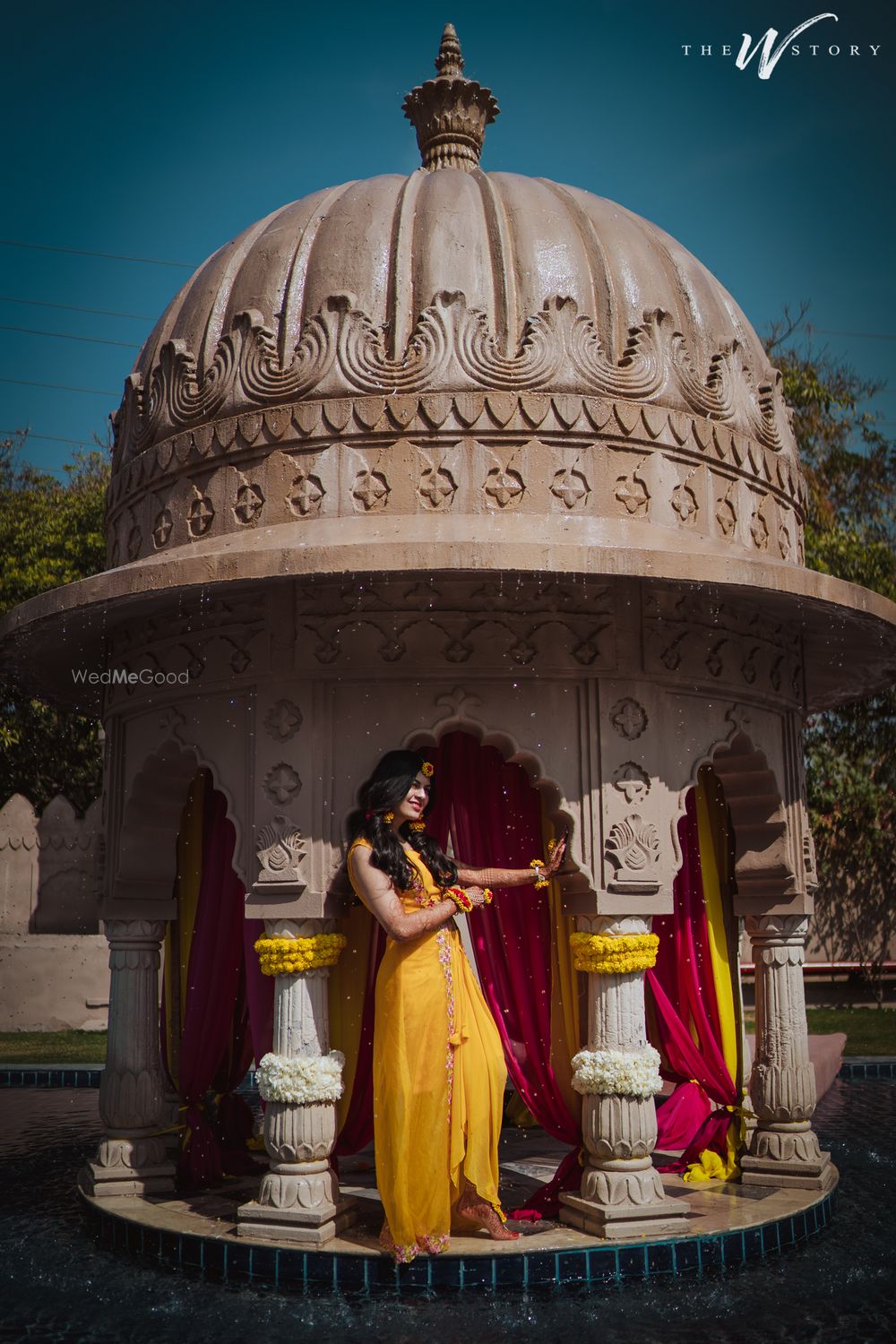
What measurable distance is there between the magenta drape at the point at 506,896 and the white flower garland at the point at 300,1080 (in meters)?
1.01

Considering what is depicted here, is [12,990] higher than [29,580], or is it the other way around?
[29,580]

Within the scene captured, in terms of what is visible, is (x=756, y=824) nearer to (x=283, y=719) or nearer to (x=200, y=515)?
(x=283, y=719)

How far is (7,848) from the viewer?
15.6 meters

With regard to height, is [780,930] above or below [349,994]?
above

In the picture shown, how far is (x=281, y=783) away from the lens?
5863mm

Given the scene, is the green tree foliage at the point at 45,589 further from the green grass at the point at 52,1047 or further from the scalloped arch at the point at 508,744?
the scalloped arch at the point at 508,744

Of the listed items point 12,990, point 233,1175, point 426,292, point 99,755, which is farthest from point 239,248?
point 99,755

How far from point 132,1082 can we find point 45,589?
12049mm

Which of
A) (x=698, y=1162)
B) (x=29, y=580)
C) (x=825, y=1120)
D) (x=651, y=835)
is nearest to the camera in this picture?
(x=651, y=835)

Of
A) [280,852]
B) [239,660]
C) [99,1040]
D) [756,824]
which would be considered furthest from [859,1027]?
[239,660]

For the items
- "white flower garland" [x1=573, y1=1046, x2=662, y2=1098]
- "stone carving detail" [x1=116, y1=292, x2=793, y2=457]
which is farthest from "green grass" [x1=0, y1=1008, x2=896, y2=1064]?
"stone carving detail" [x1=116, y1=292, x2=793, y2=457]

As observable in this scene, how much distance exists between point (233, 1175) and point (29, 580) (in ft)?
39.3

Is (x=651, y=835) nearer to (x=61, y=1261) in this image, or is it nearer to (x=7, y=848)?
(x=61, y=1261)

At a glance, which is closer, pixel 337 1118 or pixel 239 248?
pixel 337 1118
